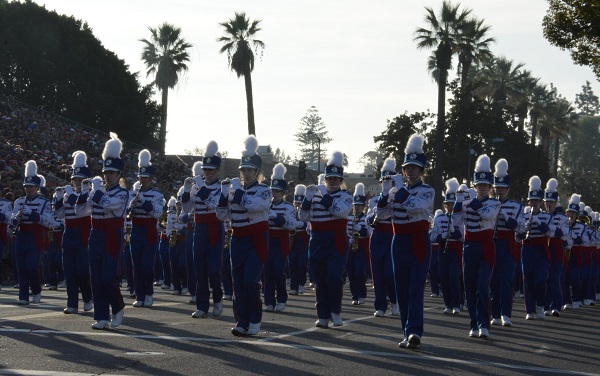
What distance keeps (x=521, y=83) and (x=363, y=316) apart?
6818 centimetres

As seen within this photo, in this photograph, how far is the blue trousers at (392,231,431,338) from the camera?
1359 cm

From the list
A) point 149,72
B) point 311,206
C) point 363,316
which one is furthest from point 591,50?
point 149,72

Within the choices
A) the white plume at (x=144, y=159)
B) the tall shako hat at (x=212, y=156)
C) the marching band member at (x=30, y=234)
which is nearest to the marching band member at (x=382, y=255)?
the tall shako hat at (x=212, y=156)

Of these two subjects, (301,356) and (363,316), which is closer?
(301,356)

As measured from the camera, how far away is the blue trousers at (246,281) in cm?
1429

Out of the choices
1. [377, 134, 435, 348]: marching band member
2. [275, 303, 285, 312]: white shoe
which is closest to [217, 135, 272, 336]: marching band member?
[377, 134, 435, 348]: marching band member

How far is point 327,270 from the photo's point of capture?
16.1 meters

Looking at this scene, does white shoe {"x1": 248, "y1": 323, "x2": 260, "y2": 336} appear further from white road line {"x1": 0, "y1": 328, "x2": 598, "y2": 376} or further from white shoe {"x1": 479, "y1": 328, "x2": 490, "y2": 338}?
white shoe {"x1": 479, "y1": 328, "x2": 490, "y2": 338}

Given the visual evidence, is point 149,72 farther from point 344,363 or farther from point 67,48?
point 344,363

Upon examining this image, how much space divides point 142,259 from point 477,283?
259 inches

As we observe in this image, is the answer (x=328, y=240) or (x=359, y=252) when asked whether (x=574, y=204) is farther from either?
(x=328, y=240)

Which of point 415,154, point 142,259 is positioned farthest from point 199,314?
point 415,154

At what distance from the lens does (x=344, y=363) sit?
1186 cm

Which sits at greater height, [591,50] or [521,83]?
[521,83]
